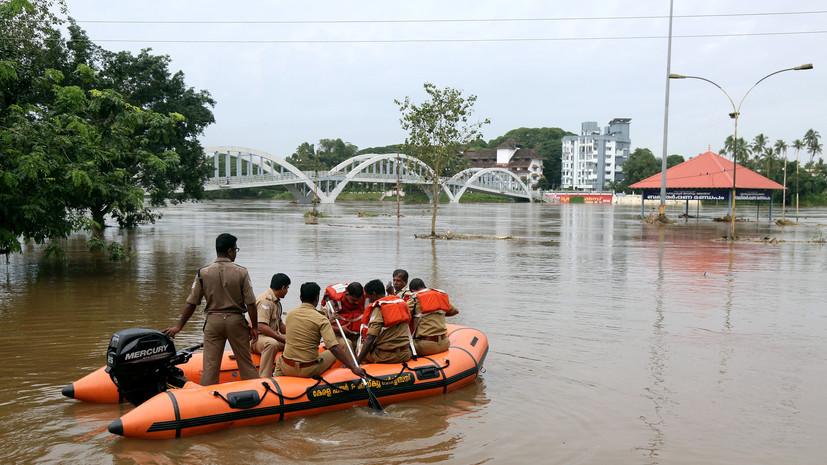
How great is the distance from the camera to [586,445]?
19.2ft

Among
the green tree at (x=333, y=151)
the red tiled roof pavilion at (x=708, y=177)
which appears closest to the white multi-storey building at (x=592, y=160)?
the green tree at (x=333, y=151)

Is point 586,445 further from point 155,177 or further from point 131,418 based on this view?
point 155,177

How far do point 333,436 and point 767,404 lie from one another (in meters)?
4.73

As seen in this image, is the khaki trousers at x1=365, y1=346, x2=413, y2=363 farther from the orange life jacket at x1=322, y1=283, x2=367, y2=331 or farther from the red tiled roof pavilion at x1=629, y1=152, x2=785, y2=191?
the red tiled roof pavilion at x1=629, y1=152, x2=785, y2=191

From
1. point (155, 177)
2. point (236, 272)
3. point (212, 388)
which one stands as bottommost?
point (212, 388)

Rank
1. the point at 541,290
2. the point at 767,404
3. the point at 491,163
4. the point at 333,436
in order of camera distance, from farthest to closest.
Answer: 1. the point at 491,163
2. the point at 541,290
3. the point at 767,404
4. the point at 333,436

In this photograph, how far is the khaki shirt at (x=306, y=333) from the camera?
20.8ft

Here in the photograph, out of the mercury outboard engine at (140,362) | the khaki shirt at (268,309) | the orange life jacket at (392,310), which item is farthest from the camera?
the orange life jacket at (392,310)

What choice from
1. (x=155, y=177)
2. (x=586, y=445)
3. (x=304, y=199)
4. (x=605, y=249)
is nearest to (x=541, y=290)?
(x=586, y=445)

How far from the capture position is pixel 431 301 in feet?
24.2

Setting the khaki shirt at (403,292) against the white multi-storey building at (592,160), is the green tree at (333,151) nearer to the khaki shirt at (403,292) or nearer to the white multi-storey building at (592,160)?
the white multi-storey building at (592,160)

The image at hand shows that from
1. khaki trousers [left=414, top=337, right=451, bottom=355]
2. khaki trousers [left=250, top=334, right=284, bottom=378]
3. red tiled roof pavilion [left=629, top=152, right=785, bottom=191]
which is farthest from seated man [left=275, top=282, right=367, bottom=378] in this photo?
red tiled roof pavilion [left=629, top=152, right=785, bottom=191]

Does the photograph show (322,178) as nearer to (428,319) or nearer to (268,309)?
(428,319)

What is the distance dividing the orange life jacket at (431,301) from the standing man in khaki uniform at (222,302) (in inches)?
76.5
